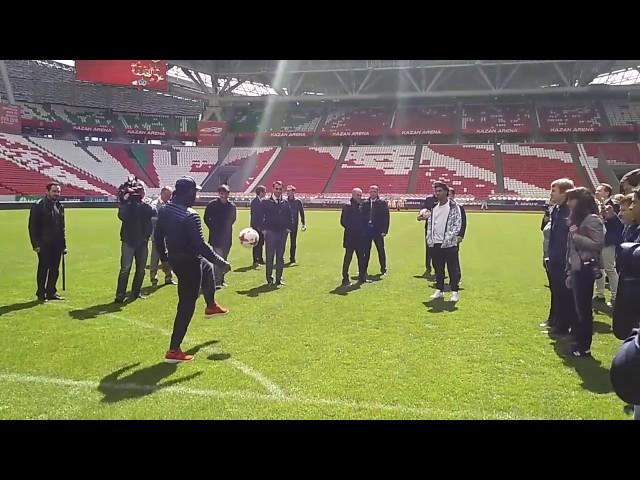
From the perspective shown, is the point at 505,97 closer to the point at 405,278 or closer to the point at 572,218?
the point at 405,278

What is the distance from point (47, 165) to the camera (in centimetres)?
4572

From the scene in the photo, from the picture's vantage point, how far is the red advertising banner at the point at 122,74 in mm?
40594

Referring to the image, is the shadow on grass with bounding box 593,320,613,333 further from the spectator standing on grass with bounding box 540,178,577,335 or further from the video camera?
the video camera

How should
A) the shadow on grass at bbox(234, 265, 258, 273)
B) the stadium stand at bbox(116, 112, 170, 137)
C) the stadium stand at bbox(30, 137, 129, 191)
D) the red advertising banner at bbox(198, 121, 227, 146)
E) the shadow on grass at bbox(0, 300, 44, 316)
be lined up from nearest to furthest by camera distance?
the shadow on grass at bbox(0, 300, 44, 316) → the shadow on grass at bbox(234, 265, 258, 273) → the stadium stand at bbox(30, 137, 129, 191) → the stadium stand at bbox(116, 112, 170, 137) → the red advertising banner at bbox(198, 121, 227, 146)

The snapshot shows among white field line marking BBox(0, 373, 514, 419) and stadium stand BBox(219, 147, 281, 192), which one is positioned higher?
stadium stand BBox(219, 147, 281, 192)

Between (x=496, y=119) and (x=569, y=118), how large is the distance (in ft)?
24.0

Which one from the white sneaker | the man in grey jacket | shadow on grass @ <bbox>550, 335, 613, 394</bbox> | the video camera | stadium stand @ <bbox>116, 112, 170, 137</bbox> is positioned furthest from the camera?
stadium stand @ <bbox>116, 112, 170, 137</bbox>

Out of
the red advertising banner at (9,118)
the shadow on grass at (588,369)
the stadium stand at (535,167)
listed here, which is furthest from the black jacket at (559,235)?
the red advertising banner at (9,118)

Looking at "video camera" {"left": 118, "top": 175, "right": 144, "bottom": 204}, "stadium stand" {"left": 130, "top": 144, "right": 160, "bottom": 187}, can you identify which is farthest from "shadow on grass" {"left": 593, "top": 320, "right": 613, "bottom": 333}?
"stadium stand" {"left": 130, "top": 144, "right": 160, "bottom": 187}

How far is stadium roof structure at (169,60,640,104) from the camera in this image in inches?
1832

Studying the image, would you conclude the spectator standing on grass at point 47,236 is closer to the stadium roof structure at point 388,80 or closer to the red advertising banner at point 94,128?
the stadium roof structure at point 388,80

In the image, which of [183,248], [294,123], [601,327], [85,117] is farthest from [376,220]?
[85,117]

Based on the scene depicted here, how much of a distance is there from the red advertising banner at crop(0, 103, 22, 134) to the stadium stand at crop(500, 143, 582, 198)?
1840 inches

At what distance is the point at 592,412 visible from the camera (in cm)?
425
